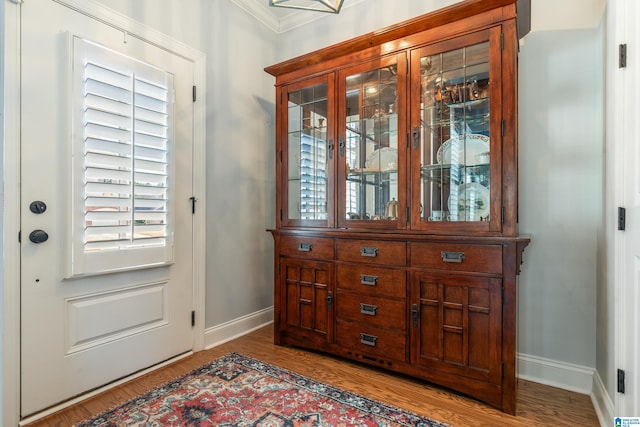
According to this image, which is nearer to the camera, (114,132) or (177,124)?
(114,132)

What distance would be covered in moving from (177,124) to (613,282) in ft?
9.13

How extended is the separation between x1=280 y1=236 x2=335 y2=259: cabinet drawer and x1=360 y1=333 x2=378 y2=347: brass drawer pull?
0.59m

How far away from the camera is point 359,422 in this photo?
1.69 meters

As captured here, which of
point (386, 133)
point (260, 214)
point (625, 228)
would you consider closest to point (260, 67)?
point (260, 214)

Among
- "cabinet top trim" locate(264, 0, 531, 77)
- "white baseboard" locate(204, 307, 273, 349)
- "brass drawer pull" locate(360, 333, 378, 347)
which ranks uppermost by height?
"cabinet top trim" locate(264, 0, 531, 77)

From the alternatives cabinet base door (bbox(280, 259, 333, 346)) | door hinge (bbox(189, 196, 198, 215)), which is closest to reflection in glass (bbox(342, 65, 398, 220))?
cabinet base door (bbox(280, 259, 333, 346))

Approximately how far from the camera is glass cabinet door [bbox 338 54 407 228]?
2.15 m

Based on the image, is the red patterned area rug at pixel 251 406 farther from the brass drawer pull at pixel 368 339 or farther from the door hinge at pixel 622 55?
the door hinge at pixel 622 55

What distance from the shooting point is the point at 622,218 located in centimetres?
145

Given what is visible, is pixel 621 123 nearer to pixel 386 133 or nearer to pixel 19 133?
pixel 386 133

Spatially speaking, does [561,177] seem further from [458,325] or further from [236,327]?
[236,327]

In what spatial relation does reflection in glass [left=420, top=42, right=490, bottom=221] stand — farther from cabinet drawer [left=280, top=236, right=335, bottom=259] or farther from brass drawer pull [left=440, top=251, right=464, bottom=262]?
cabinet drawer [left=280, top=236, right=335, bottom=259]

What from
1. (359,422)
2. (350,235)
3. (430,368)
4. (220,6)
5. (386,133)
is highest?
(220,6)

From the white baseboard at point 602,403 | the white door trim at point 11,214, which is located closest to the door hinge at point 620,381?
the white baseboard at point 602,403
